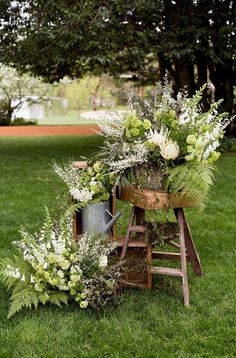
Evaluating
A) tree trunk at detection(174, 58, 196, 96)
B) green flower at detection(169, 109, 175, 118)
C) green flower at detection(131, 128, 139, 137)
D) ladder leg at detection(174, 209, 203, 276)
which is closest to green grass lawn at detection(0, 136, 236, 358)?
ladder leg at detection(174, 209, 203, 276)

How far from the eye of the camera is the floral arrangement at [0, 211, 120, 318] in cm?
331

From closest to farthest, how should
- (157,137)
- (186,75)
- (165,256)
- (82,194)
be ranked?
1. (157,137)
2. (82,194)
3. (165,256)
4. (186,75)

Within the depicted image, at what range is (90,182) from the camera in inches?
146

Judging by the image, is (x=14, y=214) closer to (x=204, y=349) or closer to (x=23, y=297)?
(x=23, y=297)

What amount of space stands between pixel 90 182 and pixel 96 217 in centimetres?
29

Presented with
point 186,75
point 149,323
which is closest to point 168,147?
point 149,323

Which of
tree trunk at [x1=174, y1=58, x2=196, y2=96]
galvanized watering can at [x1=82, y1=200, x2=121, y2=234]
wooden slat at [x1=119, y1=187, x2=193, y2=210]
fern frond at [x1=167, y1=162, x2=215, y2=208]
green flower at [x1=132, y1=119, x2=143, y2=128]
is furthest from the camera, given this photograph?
tree trunk at [x1=174, y1=58, x2=196, y2=96]

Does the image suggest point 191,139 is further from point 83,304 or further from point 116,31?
point 116,31

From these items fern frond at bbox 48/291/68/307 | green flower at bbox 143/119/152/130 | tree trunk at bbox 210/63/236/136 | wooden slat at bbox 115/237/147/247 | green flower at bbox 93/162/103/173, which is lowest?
fern frond at bbox 48/291/68/307

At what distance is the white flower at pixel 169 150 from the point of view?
11.1 feet

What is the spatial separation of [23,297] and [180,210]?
120 cm

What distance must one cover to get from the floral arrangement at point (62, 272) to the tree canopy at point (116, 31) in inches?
239

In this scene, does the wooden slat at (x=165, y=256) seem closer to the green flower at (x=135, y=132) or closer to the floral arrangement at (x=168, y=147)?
the floral arrangement at (x=168, y=147)

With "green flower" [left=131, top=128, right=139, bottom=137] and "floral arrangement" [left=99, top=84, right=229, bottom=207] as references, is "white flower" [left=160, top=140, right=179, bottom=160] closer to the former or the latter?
"floral arrangement" [left=99, top=84, right=229, bottom=207]
